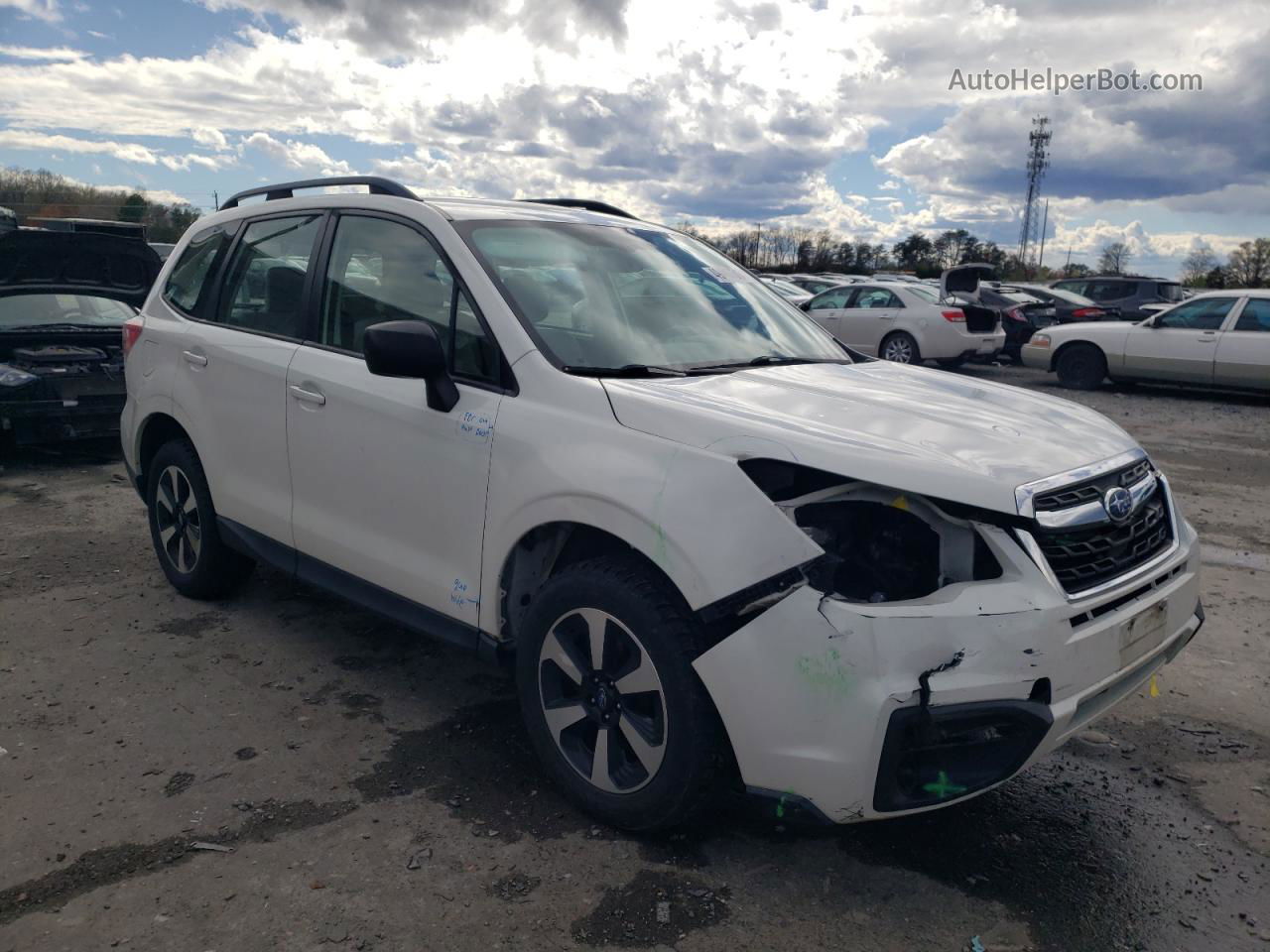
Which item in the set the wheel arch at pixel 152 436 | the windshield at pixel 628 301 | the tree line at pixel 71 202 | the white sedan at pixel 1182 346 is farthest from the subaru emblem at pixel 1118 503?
the tree line at pixel 71 202

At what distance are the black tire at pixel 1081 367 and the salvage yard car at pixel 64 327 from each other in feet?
41.7

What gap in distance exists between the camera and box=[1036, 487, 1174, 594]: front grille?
260 centimetres

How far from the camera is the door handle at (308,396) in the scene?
12.3 feet

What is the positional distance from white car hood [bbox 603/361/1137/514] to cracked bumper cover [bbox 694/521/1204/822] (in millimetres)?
215

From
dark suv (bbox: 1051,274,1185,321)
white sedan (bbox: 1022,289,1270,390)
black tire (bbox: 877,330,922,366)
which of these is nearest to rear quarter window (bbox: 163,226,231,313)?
black tire (bbox: 877,330,922,366)

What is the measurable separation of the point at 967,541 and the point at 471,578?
5.03 ft

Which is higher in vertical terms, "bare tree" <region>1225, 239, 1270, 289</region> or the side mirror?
"bare tree" <region>1225, 239, 1270, 289</region>

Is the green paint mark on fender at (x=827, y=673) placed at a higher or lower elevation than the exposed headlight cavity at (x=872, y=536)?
lower

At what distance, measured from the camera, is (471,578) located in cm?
325

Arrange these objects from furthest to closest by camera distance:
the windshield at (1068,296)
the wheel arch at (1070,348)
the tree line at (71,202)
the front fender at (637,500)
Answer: the tree line at (71,202) < the windshield at (1068,296) < the wheel arch at (1070,348) < the front fender at (637,500)

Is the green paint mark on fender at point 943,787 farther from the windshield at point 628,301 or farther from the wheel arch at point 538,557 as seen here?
the windshield at point 628,301

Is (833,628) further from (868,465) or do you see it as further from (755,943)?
(755,943)

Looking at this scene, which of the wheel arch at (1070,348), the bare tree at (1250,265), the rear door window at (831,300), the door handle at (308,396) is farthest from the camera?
the bare tree at (1250,265)

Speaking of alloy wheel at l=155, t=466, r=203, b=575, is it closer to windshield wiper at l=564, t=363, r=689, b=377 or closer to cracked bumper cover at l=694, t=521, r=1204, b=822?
windshield wiper at l=564, t=363, r=689, b=377
